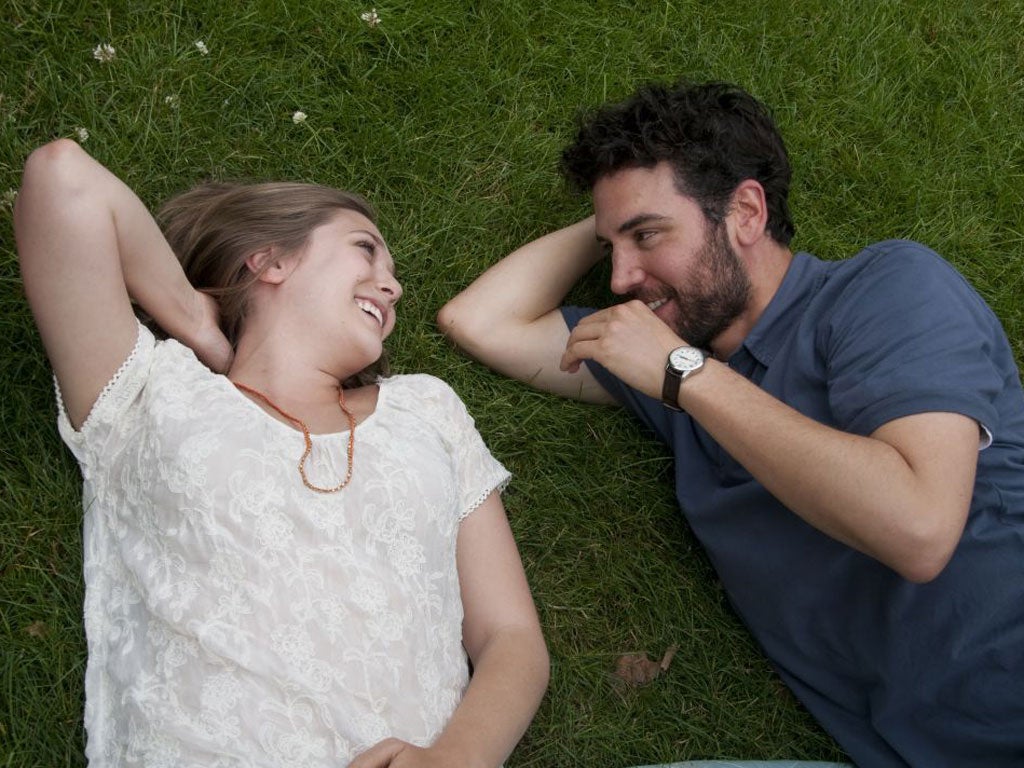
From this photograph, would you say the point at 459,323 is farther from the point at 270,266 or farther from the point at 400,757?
the point at 400,757

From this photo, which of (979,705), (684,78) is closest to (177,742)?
(979,705)

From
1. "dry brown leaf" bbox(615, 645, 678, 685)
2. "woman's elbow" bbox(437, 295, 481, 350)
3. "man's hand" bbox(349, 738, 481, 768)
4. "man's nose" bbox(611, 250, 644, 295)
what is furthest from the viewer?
"woman's elbow" bbox(437, 295, 481, 350)

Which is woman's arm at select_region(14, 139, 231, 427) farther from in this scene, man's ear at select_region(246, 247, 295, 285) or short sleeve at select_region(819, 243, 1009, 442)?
short sleeve at select_region(819, 243, 1009, 442)

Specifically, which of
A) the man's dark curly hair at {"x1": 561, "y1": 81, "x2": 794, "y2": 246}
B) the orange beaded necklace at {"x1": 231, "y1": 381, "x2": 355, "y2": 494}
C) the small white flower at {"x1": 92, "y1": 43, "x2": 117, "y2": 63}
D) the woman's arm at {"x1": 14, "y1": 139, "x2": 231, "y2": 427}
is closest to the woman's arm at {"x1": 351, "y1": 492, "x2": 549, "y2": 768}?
the orange beaded necklace at {"x1": 231, "y1": 381, "x2": 355, "y2": 494}

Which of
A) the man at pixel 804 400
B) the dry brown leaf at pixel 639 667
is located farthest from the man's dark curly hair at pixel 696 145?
the dry brown leaf at pixel 639 667

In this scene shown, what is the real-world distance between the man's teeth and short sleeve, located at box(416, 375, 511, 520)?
0.97ft

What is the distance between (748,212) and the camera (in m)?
4.16

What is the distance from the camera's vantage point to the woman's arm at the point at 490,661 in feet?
10.1

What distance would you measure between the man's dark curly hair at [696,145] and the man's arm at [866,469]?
97 cm

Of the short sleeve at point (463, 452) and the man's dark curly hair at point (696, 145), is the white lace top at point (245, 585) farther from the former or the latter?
the man's dark curly hair at point (696, 145)

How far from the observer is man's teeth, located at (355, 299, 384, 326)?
3561mm

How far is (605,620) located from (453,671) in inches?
41.1

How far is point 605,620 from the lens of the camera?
13.8 ft

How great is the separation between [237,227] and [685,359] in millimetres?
1665
